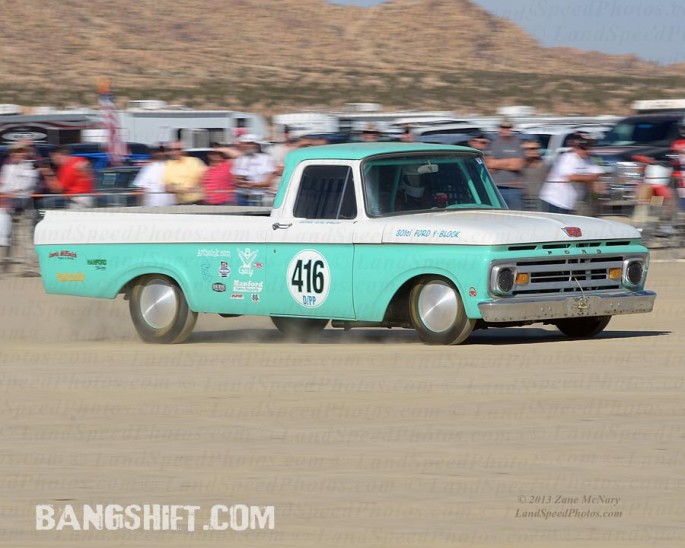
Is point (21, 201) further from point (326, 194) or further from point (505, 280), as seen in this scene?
point (505, 280)

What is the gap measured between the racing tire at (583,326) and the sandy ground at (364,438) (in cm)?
22

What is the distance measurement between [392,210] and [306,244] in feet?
2.31

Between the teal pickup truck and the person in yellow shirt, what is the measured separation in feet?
17.5

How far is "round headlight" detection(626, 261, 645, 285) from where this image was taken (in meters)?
11.1

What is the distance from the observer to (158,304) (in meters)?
12.2

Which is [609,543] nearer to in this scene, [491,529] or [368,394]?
[491,529]

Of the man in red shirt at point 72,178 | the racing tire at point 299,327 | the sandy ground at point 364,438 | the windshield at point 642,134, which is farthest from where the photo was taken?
the windshield at point 642,134

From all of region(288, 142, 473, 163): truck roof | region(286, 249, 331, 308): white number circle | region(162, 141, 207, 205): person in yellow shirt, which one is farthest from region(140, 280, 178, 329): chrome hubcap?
region(162, 141, 207, 205): person in yellow shirt

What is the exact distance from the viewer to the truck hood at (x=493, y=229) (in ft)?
34.1

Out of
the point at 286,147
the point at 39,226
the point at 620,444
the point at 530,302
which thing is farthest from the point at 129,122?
the point at 620,444

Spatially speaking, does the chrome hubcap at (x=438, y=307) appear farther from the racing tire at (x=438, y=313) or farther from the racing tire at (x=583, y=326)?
the racing tire at (x=583, y=326)

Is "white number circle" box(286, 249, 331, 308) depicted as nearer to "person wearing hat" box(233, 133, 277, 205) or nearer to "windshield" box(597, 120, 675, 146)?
"person wearing hat" box(233, 133, 277, 205)

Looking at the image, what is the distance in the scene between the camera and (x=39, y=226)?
12.8 meters

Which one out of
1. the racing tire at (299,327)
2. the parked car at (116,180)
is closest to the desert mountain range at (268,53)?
the parked car at (116,180)
